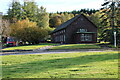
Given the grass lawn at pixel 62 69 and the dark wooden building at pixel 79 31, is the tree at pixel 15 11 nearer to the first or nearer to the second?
the dark wooden building at pixel 79 31

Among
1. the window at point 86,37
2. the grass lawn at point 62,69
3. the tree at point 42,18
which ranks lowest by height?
the grass lawn at point 62,69

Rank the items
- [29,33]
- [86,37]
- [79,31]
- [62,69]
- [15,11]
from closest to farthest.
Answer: [62,69] < [29,33] < [86,37] < [79,31] < [15,11]

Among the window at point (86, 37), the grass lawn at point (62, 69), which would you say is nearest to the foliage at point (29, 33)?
the window at point (86, 37)

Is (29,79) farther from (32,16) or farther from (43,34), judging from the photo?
(32,16)

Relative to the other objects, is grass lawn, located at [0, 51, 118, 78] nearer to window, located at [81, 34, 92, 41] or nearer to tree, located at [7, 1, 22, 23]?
window, located at [81, 34, 92, 41]

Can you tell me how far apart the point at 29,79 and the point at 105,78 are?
8.19ft

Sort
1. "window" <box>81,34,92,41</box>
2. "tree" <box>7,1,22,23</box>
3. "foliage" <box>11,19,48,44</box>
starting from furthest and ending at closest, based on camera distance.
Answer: "tree" <box>7,1,22,23</box> < "window" <box>81,34,92,41</box> < "foliage" <box>11,19,48,44</box>

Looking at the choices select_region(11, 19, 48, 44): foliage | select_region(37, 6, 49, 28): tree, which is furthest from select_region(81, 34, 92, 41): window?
select_region(37, 6, 49, 28): tree

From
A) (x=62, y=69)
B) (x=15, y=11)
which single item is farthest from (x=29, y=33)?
(x=62, y=69)

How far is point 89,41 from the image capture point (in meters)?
42.8

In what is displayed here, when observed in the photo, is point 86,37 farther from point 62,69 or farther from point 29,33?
point 62,69

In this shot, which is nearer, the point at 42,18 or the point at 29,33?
the point at 29,33

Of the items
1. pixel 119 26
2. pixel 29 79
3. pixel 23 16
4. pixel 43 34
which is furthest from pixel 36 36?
pixel 29 79

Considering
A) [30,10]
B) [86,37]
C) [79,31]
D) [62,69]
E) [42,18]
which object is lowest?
[62,69]
